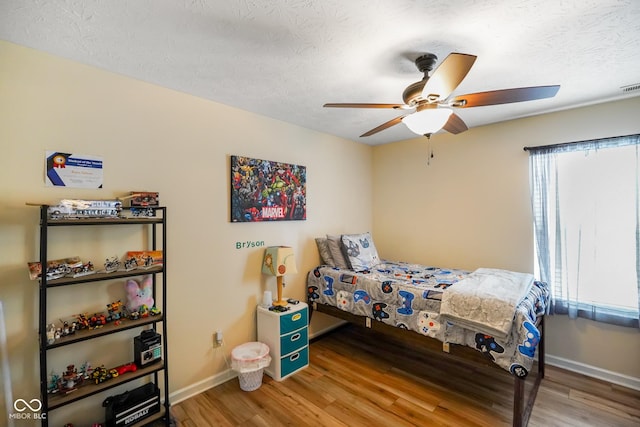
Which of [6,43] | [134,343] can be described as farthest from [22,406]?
[6,43]

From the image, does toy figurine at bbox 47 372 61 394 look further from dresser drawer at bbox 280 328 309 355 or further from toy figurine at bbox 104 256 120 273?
dresser drawer at bbox 280 328 309 355

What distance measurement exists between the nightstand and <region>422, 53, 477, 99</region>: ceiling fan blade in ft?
6.90

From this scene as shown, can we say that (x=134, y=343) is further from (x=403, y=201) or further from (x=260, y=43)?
(x=403, y=201)

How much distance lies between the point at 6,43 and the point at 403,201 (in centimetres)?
379

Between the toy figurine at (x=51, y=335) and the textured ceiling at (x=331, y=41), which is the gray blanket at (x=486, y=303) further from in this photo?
the toy figurine at (x=51, y=335)

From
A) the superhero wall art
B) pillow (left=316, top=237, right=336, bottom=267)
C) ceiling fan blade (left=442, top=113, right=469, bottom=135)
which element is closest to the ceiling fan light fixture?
ceiling fan blade (left=442, top=113, right=469, bottom=135)

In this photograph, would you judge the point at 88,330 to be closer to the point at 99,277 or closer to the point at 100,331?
the point at 100,331

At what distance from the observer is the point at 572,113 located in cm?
262

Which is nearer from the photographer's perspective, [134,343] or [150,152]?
[134,343]

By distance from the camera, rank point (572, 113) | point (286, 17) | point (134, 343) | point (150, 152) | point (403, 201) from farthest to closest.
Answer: point (403, 201), point (572, 113), point (150, 152), point (134, 343), point (286, 17)

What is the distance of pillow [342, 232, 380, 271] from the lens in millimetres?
3117

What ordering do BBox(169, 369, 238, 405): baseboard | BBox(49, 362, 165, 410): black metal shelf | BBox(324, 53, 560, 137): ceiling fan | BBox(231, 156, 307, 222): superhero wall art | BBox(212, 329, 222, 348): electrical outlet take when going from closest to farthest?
BBox(324, 53, 560, 137): ceiling fan, BBox(49, 362, 165, 410): black metal shelf, BBox(169, 369, 238, 405): baseboard, BBox(212, 329, 222, 348): electrical outlet, BBox(231, 156, 307, 222): superhero wall art

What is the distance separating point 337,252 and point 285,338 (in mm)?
1093

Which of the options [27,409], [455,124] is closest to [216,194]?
[27,409]
